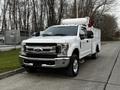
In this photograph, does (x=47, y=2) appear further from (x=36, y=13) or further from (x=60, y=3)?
(x=36, y=13)

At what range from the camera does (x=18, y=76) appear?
832 cm

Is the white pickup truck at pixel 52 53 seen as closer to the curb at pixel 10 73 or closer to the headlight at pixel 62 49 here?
the headlight at pixel 62 49

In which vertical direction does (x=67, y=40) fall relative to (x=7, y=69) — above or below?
above

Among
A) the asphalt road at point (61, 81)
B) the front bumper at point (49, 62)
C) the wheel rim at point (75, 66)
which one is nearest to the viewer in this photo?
the asphalt road at point (61, 81)

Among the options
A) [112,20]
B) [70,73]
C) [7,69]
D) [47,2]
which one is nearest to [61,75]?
[70,73]

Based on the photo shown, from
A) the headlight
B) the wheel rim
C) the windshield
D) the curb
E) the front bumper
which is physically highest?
the windshield

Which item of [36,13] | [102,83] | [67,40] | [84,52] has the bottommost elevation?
[102,83]

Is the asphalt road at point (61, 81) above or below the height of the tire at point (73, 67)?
below

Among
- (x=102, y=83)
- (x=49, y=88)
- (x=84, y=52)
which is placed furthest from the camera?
(x=84, y=52)

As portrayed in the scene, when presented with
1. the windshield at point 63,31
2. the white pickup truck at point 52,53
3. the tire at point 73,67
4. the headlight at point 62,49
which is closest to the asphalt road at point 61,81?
the tire at point 73,67

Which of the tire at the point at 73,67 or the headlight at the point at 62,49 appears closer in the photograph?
the headlight at the point at 62,49

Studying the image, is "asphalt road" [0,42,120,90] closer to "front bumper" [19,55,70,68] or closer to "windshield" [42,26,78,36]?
"front bumper" [19,55,70,68]

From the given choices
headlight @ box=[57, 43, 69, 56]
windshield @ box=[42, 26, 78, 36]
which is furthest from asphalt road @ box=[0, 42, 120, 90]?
windshield @ box=[42, 26, 78, 36]

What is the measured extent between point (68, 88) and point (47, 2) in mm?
31209
